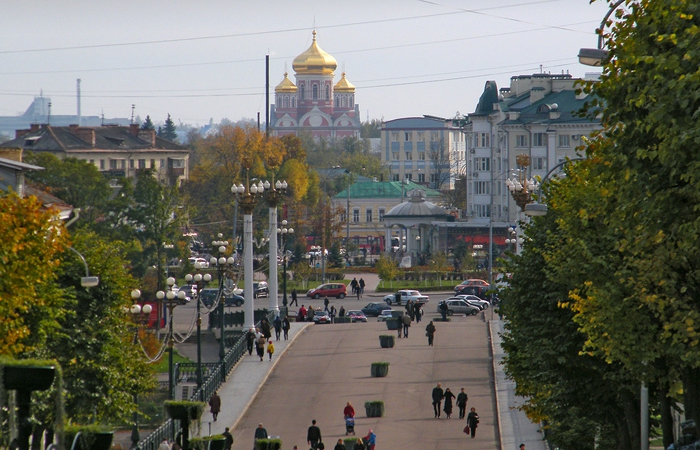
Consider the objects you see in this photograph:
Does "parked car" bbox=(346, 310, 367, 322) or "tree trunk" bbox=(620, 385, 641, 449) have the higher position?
"tree trunk" bbox=(620, 385, 641, 449)

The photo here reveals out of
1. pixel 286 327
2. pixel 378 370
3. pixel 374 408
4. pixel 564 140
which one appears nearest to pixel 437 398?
pixel 374 408

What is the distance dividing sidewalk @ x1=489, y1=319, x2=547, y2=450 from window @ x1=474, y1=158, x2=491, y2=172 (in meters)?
61.5

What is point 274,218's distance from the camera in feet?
174

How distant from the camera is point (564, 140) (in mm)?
88500

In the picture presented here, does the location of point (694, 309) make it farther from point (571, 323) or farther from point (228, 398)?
point (228, 398)

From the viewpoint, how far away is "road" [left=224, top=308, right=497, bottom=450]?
33438 millimetres

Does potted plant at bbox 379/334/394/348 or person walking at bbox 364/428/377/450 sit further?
potted plant at bbox 379/334/394/348

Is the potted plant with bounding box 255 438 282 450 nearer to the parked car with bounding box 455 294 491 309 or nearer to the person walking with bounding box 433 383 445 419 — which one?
the person walking with bounding box 433 383 445 419

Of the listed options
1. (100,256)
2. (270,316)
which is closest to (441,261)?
(270,316)

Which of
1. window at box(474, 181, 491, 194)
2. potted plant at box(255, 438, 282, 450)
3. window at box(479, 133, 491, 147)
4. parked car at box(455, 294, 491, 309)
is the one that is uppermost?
window at box(479, 133, 491, 147)

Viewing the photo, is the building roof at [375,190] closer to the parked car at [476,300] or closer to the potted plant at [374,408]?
the parked car at [476,300]

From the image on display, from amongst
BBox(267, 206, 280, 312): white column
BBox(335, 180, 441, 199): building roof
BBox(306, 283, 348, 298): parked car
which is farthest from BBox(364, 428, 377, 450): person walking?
BBox(335, 180, 441, 199): building roof

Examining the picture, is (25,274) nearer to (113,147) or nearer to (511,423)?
(511,423)

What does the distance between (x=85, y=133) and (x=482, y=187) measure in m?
34.0
